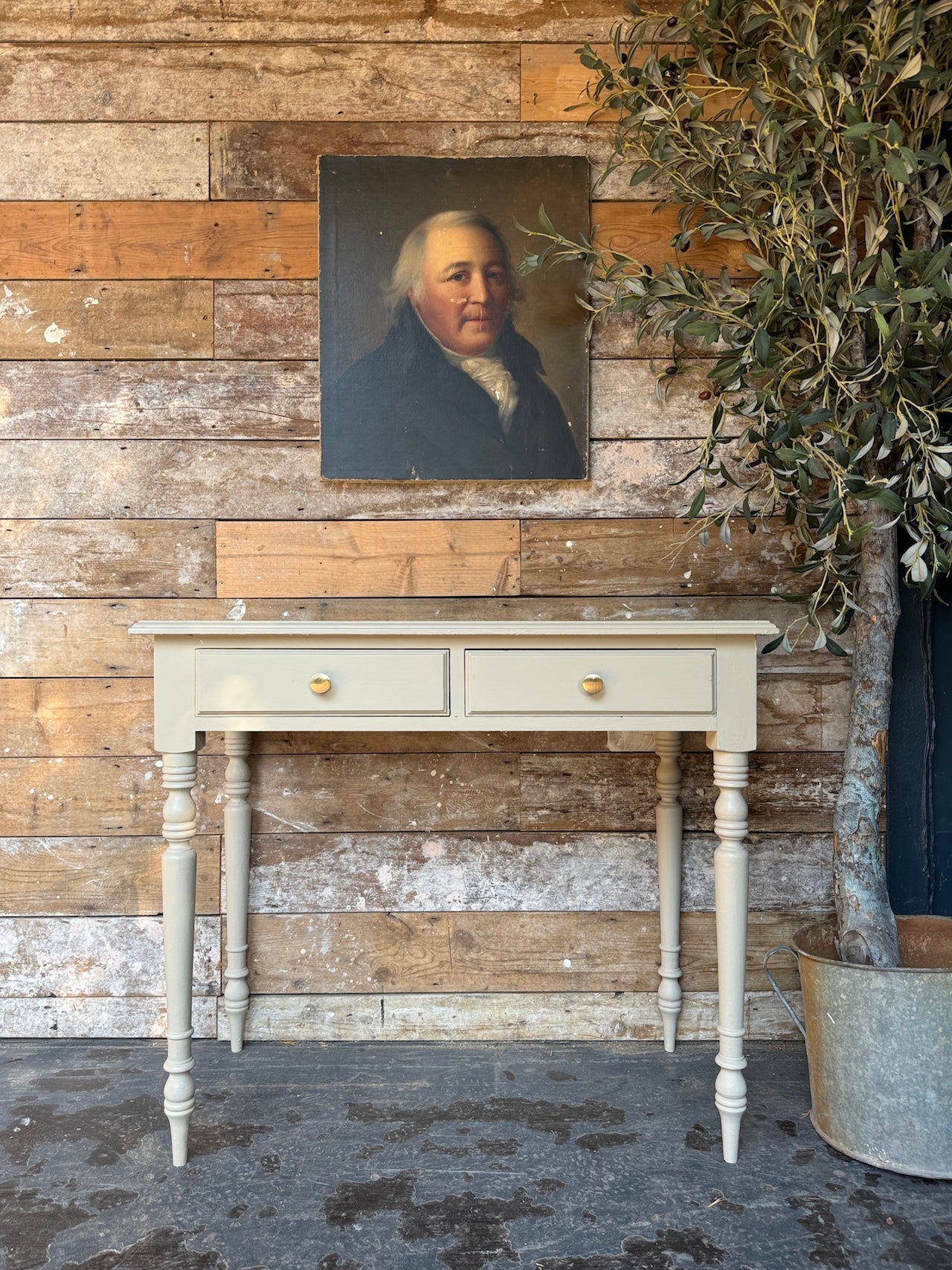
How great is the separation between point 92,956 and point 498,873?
36.8 inches

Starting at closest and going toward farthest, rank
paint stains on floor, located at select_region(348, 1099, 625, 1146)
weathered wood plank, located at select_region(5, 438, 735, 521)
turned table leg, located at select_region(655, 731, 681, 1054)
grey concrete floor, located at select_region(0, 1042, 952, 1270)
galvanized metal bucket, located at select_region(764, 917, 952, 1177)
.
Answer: grey concrete floor, located at select_region(0, 1042, 952, 1270) < galvanized metal bucket, located at select_region(764, 917, 952, 1177) < paint stains on floor, located at select_region(348, 1099, 625, 1146) < turned table leg, located at select_region(655, 731, 681, 1054) < weathered wood plank, located at select_region(5, 438, 735, 521)

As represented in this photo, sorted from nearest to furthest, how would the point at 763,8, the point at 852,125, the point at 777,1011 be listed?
the point at 852,125
the point at 763,8
the point at 777,1011

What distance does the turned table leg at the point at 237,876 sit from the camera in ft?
6.15

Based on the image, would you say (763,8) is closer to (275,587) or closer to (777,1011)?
(275,587)

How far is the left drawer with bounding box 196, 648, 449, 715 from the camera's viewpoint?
145cm

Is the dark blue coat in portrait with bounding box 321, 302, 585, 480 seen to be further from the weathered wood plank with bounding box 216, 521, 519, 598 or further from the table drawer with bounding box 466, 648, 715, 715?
the table drawer with bounding box 466, 648, 715, 715

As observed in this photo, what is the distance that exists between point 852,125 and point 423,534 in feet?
3.62

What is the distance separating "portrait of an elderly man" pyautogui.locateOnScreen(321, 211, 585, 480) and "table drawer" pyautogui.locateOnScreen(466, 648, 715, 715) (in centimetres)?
63

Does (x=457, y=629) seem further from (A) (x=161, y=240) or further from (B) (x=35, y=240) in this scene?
(B) (x=35, y=240)

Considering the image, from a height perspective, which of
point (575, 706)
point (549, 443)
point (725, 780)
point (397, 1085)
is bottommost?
point (397, 1085)

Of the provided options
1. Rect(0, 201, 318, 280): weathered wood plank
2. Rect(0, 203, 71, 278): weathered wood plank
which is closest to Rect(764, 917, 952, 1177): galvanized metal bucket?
Rect(0, 201, 318, 280): weathered wood plank

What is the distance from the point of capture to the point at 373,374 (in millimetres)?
1948

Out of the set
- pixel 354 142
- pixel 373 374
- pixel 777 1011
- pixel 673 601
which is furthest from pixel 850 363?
pixel 777 1011

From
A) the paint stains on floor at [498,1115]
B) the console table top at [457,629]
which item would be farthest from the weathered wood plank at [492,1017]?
the console table top at [457,629]
